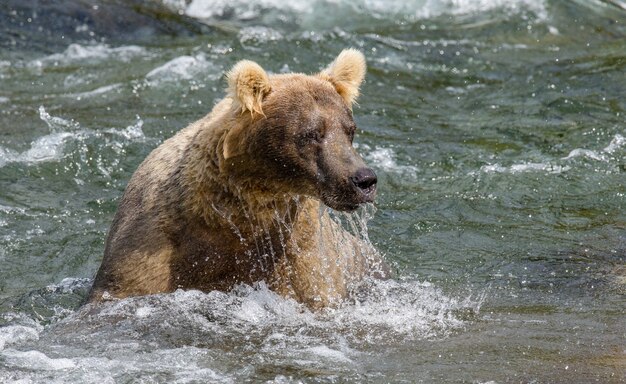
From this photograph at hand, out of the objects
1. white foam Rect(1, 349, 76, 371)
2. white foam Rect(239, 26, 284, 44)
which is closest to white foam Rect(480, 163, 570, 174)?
white foam Rect(239, 26, 284, 44)

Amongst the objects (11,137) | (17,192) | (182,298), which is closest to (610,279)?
(182,298)

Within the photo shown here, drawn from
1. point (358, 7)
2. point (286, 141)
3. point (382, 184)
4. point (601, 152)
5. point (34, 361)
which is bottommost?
point (382, 184)

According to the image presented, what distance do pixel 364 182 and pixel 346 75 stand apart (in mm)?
1019

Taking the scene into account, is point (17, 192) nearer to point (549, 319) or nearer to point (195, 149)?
point (195, 149)

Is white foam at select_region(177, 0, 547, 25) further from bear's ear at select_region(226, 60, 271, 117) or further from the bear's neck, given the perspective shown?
bear's ear at select_region(226, 60, 271, 117)

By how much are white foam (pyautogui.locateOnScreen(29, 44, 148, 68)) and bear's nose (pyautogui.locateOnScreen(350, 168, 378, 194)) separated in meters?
8.12

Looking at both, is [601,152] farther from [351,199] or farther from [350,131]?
[351,199]

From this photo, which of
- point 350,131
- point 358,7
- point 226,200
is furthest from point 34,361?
point 358,7

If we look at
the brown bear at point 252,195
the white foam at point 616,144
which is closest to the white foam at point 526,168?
the white foam at point 616,144

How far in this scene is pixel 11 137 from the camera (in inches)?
450

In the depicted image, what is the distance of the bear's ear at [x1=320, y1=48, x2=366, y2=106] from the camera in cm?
729

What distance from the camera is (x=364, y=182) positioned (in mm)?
6586

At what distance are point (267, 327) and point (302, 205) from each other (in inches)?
30.5

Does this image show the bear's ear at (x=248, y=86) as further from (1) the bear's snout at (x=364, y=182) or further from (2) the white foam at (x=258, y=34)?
(2) the white foam at (x=258, y=34)
